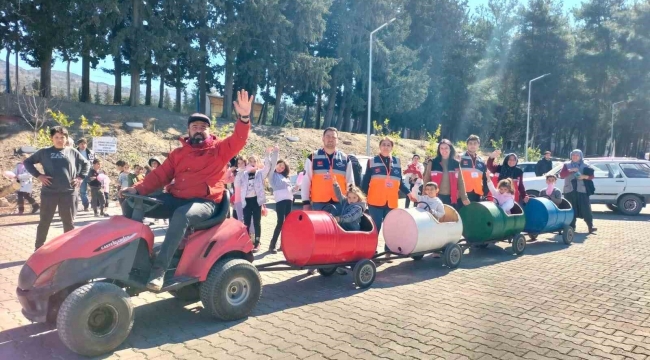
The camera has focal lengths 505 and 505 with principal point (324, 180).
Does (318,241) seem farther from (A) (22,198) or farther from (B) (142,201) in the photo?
(A) (22,198)

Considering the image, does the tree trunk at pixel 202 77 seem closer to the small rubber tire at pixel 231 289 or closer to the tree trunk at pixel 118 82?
the tree trunk at pixel 118 82

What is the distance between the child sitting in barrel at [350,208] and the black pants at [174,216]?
214cm

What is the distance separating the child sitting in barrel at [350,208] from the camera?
22.3ft

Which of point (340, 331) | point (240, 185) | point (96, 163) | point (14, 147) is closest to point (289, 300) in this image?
point (340, 331)

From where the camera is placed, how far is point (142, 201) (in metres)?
4.93

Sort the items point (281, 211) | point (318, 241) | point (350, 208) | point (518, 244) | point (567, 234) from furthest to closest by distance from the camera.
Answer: point (567, 234) → point (518, 244) → point (281, 211) → point (350, 208) → point (318, 241)

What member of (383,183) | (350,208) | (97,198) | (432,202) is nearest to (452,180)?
(432,202)

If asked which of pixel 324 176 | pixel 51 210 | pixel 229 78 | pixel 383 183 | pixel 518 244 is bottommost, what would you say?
pixel 518 244

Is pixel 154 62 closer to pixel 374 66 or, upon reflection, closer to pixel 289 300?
pixel 374 66

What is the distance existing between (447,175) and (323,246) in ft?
12.3

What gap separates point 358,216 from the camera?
684cm

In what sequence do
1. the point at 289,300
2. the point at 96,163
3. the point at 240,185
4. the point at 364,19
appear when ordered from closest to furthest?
the point at 289,300
the point at 240,185
the point at 96,163
the point at 364,19

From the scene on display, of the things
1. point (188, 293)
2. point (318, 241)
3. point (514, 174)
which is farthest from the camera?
point (514, 174)

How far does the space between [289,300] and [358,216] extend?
1.48 metres
